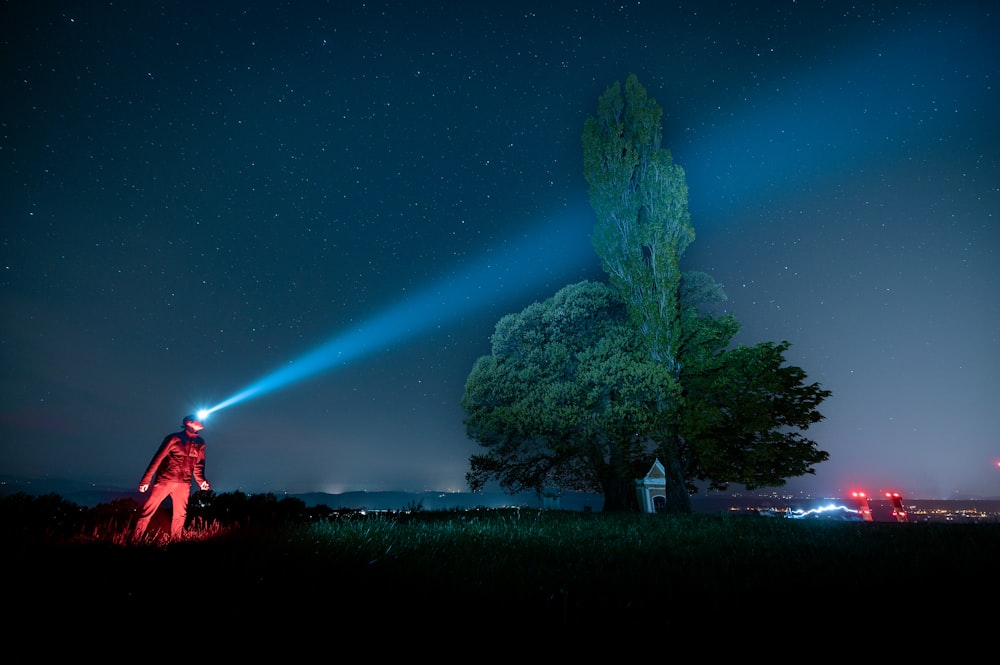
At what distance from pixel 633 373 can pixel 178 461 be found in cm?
1472

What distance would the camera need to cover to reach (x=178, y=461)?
8719mm

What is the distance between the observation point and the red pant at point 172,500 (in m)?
8.27

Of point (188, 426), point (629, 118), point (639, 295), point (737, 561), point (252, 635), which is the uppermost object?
point (629, 118)

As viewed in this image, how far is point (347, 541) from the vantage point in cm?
585

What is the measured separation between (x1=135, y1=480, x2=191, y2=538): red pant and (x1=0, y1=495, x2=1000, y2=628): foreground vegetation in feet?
6.24

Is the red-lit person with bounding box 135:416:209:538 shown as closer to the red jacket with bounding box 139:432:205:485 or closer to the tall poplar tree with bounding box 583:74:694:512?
the red jacket with bounding box 139:432:205:485

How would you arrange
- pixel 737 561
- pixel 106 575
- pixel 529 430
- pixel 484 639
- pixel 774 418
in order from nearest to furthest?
pixel 484 639 → pixel 106 575 → pixel 737 561 → pixel 774 418 → pixel 529 430

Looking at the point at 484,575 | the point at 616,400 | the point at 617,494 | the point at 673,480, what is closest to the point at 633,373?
the point at 616,400

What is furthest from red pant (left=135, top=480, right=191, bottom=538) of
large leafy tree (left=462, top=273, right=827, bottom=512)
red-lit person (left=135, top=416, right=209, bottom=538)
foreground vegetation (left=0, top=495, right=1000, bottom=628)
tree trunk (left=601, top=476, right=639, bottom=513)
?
tree trunk (left=601, top=476, right=639, bottom=513)

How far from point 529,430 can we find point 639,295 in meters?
7.76

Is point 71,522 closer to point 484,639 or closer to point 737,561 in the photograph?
point 484,639

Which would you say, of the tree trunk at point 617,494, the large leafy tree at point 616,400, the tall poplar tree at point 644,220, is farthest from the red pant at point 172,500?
the tree trunk at point 617,494

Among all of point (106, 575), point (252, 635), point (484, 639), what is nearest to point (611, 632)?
point (484, 639)

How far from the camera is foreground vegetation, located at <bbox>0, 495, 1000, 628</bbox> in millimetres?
3098
